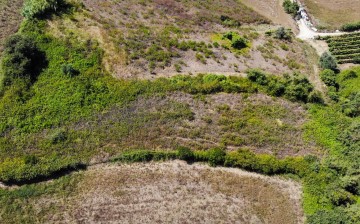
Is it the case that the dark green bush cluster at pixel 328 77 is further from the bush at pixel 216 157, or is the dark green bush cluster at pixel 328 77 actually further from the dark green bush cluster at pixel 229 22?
the bush at pixel 216 157

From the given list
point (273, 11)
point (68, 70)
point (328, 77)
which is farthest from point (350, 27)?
point (68, 70)

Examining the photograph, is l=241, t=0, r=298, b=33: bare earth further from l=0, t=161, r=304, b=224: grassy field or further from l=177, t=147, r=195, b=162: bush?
l=177, t=147, r=195, b=162: bush

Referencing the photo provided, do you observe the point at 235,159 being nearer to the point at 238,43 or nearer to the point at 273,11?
the point at 238,43

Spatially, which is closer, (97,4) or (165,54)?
(165,54)

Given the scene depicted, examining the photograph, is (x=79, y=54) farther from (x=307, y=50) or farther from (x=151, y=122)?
(x=307, y=50)

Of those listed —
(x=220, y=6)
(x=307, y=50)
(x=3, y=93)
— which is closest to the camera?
(x=3, y=93)

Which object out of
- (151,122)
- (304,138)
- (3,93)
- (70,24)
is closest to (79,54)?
(70,24)
